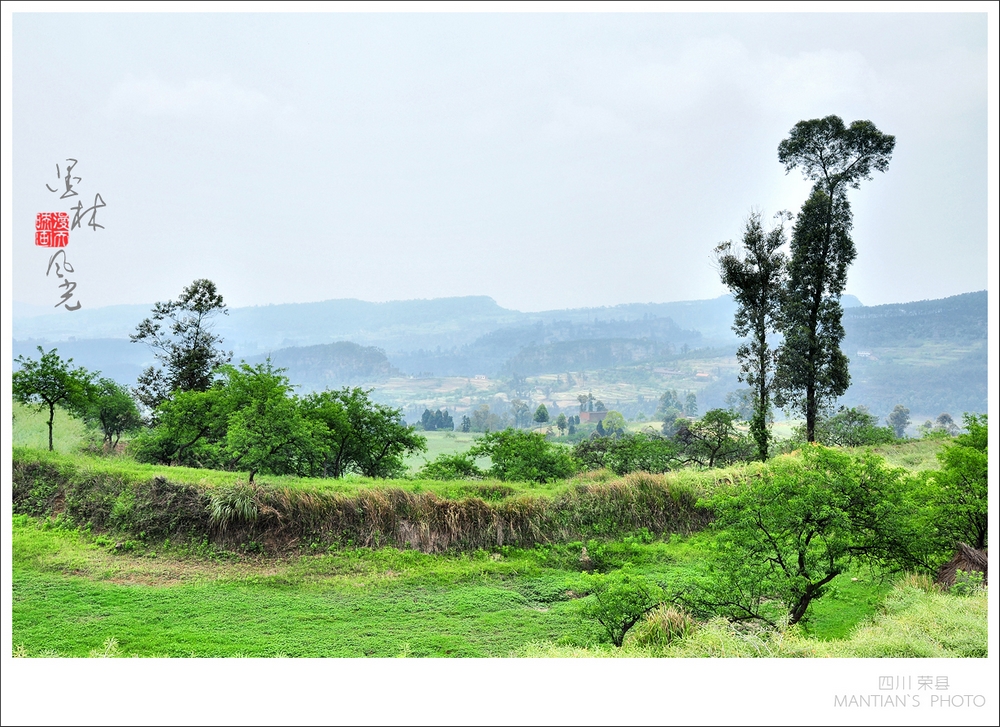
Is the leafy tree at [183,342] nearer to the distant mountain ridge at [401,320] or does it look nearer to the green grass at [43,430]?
the distant mountain ridge at [401,320]

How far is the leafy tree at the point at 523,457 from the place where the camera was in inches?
246

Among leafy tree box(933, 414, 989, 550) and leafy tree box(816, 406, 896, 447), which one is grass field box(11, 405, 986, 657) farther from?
leafy tree box(816, 406, 896, 447)

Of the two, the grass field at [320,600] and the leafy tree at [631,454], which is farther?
the leafy tree at [631,454]

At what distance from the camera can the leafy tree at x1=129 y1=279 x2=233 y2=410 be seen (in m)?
7.43

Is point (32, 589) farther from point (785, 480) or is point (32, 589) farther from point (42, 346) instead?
point (785, 480)

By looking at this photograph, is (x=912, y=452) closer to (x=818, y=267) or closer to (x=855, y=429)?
(x=855, y=429)

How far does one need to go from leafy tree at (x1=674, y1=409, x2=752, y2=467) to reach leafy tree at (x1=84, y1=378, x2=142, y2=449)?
6092 millimetres

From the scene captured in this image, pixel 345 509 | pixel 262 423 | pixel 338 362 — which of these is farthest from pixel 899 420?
pixel 338 362

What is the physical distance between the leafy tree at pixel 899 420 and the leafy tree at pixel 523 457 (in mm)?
4058

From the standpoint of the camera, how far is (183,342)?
7.66 metres

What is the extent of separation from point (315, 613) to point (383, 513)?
1.11 m

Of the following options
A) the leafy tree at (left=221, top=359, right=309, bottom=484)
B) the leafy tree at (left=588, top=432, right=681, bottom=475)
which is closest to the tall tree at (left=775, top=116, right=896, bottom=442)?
the leafy tree at (left=588, top=432, right=681, bottom=475)

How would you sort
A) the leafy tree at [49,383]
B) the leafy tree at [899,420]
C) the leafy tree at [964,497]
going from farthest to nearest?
the leafy tree at [899,420] < the leafy tree at [49,383] < the leafy tree at [964,497]

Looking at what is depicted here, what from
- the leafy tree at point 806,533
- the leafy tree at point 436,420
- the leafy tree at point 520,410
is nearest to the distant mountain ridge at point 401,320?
the leafy tree at point 520,410
